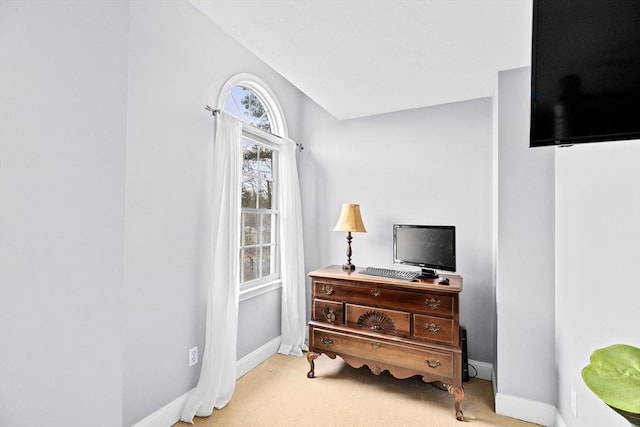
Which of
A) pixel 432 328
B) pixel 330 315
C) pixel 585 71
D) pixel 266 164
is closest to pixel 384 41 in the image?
pixel 585 71

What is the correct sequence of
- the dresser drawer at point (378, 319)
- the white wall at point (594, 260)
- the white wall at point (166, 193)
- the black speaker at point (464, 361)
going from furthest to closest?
the black speaker at point (464, 361) < the dresser drawer at point (378, 319) < the white wall at point (166, 193) < the white wall at point (594, 260)

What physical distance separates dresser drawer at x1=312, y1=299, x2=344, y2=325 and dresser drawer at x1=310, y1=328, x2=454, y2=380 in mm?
93

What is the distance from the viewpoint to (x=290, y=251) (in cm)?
316

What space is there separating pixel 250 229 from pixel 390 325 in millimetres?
1471

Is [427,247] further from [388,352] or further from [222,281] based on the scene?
[222,281]

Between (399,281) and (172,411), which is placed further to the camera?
(399,281)


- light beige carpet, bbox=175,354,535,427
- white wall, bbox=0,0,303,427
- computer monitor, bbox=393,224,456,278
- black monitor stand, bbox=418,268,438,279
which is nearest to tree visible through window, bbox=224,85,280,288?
light beige carpet, bbox=175,354,535,427

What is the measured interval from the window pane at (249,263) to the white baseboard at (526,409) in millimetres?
2130

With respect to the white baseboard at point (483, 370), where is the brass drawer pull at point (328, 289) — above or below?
above

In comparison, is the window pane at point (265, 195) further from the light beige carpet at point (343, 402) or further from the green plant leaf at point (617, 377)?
the green plant leaf at point (617, 377)

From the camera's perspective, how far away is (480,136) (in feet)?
9.20

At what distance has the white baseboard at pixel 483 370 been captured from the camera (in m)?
2.71

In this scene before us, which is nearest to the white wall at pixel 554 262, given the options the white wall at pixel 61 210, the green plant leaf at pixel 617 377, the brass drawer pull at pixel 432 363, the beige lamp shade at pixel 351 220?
the brass drawer pull at pixel 432 363

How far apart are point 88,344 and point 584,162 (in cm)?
227
